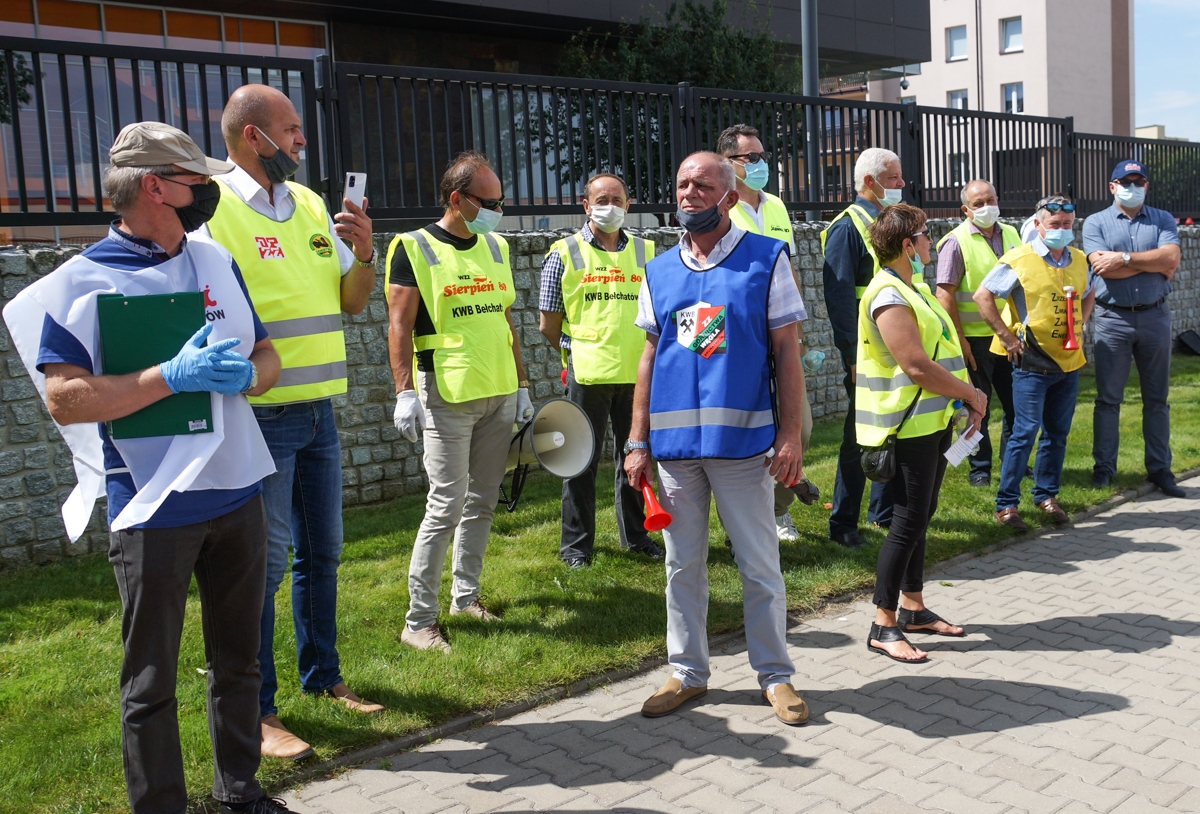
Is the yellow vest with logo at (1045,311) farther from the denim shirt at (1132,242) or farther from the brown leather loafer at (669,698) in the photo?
the brown leather loafer at (669,698)

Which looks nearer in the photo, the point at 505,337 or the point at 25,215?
the point at 505,337

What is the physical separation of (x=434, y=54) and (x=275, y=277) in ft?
42.2

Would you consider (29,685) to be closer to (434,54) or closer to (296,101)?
(296,101)

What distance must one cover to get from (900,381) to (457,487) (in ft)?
7.34

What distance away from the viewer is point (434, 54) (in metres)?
15.7

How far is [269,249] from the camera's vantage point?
3912 millimetres

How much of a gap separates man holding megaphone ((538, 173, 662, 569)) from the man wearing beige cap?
307 cm

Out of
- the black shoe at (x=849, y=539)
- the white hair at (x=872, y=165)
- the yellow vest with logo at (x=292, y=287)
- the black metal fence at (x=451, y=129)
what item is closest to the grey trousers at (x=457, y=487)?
the yellow vest with logo at (x=292, y=287)

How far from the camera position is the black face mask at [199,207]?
10.5ft

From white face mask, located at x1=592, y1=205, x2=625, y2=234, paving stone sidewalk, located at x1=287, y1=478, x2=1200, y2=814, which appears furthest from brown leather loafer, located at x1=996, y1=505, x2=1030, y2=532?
white face mask, located at x1=592, y1=205, x2=625, y2=234

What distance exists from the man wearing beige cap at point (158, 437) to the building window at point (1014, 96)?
53.7 metres

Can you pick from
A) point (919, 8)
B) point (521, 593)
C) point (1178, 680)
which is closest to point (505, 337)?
point (521, 593)

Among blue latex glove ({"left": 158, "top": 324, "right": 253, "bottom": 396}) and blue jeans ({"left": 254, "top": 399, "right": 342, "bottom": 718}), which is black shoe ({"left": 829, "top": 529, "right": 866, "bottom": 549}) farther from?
blue latex glove ({"left": 158, "top": 324, "right": 253, "bottom": 396})

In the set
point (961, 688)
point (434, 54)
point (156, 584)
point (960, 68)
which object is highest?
point (960, 68)
